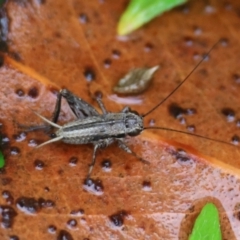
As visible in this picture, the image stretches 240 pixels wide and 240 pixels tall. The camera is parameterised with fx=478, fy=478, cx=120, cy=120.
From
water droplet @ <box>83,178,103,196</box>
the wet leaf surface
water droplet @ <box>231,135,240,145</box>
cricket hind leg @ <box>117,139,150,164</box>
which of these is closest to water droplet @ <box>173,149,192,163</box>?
the wet leaf surface

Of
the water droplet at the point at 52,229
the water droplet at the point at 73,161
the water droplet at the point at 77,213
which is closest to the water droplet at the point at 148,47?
the water droplet at the point at 73,161

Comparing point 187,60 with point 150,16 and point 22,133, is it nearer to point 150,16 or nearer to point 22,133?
point 150,16

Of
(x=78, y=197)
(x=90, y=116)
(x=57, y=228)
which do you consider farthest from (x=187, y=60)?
(x=57, y=228)

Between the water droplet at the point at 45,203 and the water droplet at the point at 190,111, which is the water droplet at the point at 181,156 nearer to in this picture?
the water droplet at the point at 190,111

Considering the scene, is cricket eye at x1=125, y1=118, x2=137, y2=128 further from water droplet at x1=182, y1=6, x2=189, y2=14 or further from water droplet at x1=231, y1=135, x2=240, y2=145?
water droplet at x1=182, y1=6, x2=189, y2=14

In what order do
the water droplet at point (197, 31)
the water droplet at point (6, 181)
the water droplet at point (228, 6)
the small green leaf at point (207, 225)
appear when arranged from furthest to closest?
1. the water droplet at point (228, 6)
2. the water droplet at point (197, 31)
3. the water droplet at point (6, 181)
4. the small green leaf at point (207, 225)
